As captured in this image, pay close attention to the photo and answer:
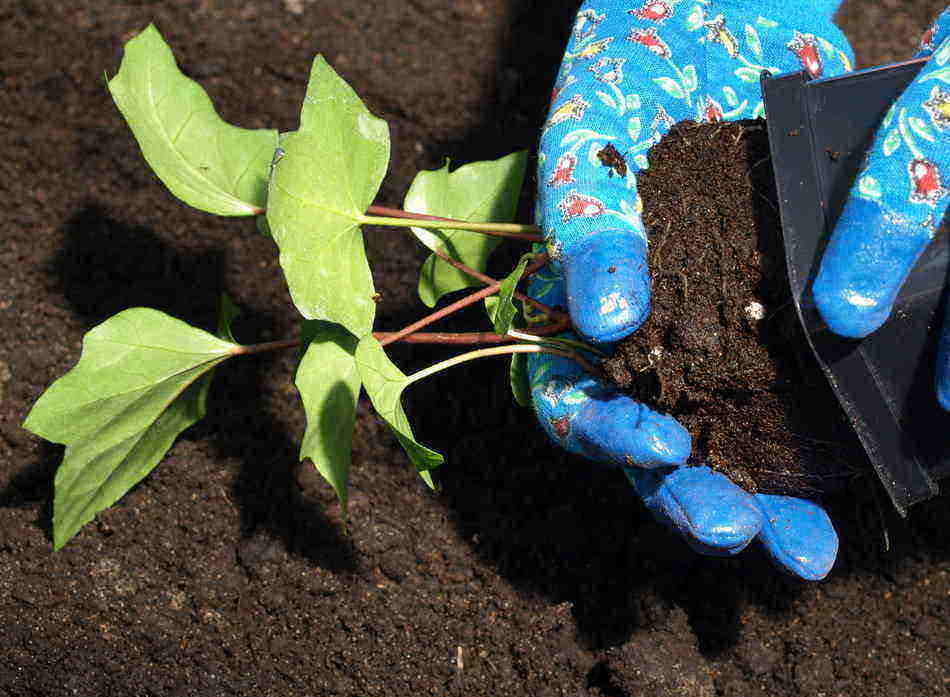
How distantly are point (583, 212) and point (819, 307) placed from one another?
312 mm

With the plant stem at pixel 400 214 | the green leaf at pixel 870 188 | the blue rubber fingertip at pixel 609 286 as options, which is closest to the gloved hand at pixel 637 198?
the blue rubber fingertip at pixel 609 286

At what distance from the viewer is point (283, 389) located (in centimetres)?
154

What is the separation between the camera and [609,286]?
1.04m

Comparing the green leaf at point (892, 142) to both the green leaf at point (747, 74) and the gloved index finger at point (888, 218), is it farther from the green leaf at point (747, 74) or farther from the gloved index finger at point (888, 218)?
the green leaf at point (747, 74)

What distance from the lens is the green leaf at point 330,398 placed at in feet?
3.71

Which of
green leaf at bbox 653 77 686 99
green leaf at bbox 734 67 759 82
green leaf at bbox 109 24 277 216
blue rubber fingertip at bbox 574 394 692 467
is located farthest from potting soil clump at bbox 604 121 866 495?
green leaf at bbox 109 24 277 216

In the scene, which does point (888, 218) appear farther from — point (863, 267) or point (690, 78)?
point (690, 78)

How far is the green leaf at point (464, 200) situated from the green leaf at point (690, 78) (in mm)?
272

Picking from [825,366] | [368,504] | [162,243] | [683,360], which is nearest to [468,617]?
[368,504]

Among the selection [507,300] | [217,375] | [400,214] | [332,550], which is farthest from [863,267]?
[217,375]

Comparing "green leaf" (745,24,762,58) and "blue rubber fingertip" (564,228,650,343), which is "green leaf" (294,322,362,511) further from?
"green leaf" (745,24,762,58)

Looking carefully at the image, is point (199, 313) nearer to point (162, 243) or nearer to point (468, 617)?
point (162, 243)

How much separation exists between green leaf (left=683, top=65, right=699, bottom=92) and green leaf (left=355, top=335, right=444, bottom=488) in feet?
2.04

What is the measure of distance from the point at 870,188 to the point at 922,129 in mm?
87
